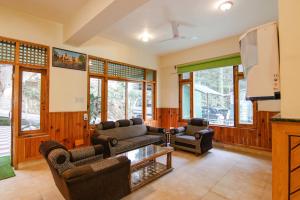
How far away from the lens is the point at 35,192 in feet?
7.77

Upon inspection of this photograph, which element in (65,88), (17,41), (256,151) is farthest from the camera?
(256,151)

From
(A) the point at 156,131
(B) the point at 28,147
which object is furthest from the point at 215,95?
(B) the point at 28,147

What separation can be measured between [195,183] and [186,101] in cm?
344

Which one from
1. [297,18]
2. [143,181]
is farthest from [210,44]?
[143,181]

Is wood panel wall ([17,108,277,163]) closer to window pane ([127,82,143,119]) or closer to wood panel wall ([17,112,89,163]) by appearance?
wood panel wall ([17,112,89,163])

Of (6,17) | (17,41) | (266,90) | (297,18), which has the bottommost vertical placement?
(266,90)

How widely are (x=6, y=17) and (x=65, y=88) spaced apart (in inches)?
65.7

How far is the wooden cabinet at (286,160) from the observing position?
1.22 meters

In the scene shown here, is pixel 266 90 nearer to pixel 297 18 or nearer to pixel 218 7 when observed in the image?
pixel 297 18

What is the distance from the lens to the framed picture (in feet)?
12.2

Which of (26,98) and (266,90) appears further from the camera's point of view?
(26,98)

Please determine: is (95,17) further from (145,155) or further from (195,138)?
(195,138)

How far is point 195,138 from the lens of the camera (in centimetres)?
405

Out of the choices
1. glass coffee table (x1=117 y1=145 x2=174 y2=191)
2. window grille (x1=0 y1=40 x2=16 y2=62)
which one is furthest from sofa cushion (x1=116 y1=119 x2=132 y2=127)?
window grille (x1=0 y1=40 x2=16 y2=62)
